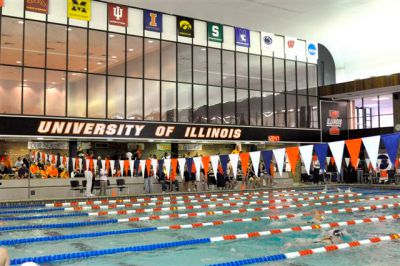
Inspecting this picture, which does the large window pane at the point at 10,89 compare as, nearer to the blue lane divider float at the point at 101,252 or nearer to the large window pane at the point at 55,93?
the large window pane at the point at 55,93

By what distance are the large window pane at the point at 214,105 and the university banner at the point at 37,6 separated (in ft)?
31.4

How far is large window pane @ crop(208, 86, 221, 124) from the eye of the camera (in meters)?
25.3

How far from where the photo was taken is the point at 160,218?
12242 millimetres

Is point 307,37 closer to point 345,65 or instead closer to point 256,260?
point 345,65

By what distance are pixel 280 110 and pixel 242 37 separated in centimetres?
508

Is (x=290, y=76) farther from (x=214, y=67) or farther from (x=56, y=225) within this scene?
(x=56, y=225)

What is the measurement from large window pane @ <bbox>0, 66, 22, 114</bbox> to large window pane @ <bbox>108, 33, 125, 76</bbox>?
4463 mm

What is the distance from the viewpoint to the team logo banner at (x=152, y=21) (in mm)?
23234

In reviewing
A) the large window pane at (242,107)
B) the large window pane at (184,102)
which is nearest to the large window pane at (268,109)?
the large window pane at (242,107)

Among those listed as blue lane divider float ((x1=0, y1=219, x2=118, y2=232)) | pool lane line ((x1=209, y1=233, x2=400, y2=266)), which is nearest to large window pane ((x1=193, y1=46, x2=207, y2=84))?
blue lane divider float ((x1=0, y1=219, x2=118, y2=232))

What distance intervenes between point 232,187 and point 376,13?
11214 millimetres

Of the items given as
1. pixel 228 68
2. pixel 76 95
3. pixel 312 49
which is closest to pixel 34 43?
pixel 76 95

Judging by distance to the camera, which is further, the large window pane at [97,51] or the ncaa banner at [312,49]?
the ncaa banner at [312,49]

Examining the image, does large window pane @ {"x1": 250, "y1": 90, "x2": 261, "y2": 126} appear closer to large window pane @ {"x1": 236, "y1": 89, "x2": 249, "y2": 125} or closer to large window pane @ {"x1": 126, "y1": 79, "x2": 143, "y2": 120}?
large window pane @ {"x1": 236, "y1": 89, "x2": 249, "y2": 125}
